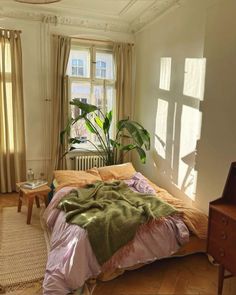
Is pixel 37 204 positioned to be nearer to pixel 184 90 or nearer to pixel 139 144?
pixel 139 144

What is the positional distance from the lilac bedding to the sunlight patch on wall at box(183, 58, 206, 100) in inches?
56.3

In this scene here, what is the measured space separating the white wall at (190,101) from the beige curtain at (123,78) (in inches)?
7.5

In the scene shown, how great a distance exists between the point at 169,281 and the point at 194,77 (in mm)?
2142

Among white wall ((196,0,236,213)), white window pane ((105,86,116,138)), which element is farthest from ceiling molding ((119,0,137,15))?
white wall ((196,0,236,213))

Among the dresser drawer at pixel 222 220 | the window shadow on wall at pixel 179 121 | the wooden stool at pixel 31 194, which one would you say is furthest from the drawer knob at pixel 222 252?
the wooden stool at pixel 31 194

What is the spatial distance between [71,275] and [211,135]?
1.84 metres

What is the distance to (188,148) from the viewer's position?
10.7 ft

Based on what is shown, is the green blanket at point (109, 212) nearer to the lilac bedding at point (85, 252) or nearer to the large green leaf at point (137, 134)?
the lilac bedding at point (85, 252)

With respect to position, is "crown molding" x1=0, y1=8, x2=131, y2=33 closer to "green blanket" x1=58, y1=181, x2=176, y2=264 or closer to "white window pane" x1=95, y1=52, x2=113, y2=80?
"white window pane" x1=95, y1=52, x2=113, y2=80

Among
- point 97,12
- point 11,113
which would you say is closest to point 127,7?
point 97,12

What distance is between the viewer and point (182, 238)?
248 cm

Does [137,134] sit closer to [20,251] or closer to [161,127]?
[161,127]

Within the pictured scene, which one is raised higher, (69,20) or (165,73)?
(69,20)

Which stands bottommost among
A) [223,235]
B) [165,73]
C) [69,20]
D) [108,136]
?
[223,235]
